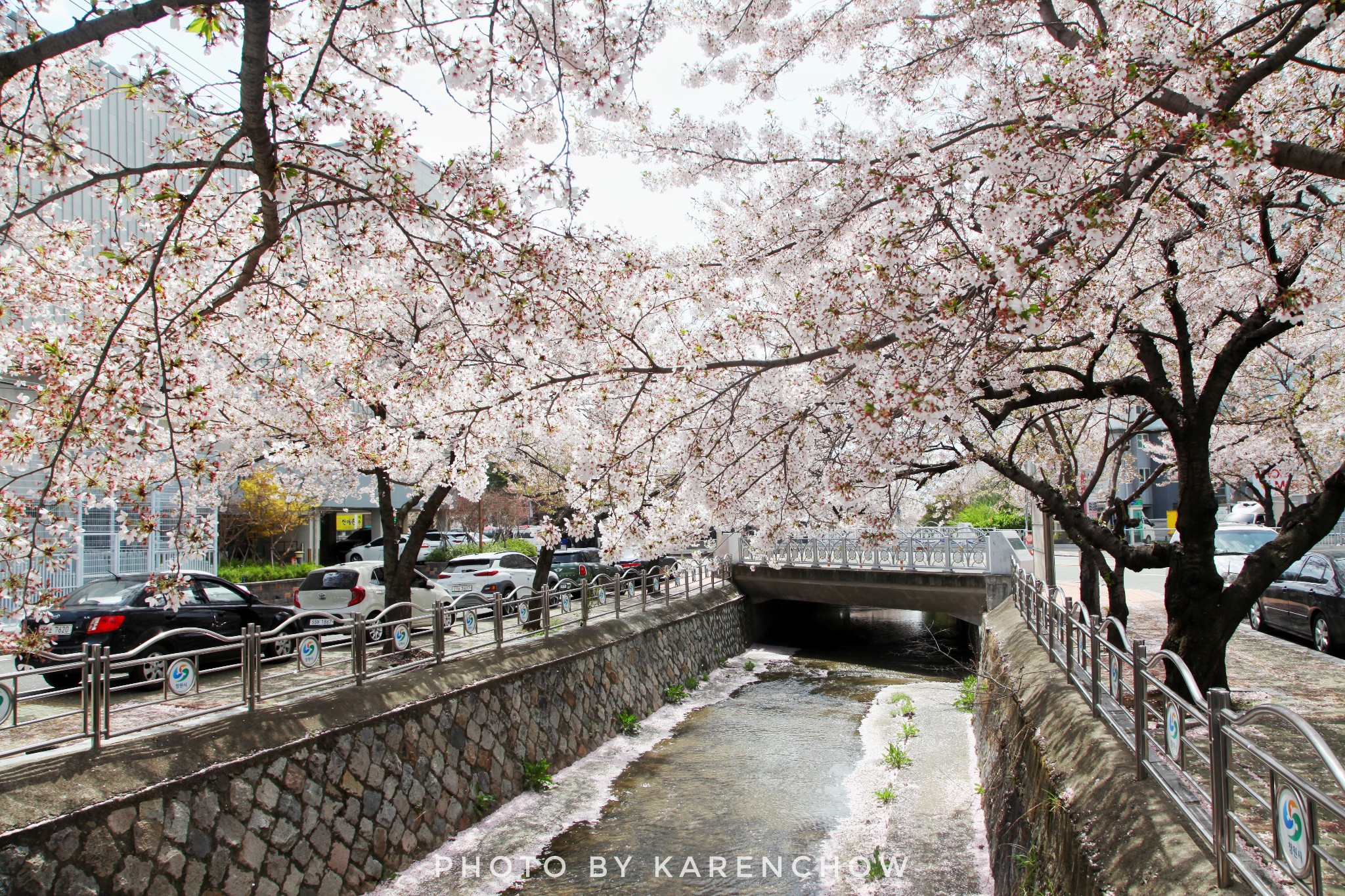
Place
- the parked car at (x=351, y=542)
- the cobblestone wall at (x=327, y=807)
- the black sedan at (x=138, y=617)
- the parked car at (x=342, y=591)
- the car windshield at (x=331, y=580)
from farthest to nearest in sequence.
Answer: the parked car at (x=351, y=542) < the car windshield at (x=331, y=580) < the parked car at (x=342, y=591) < the black sedan at (x=138, y=617) < the cobblestone wall at (x=327, y=807)

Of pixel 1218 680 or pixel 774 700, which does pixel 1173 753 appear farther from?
pixel 774 700

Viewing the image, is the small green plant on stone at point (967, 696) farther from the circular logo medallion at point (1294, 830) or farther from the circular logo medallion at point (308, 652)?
the circular logo medallion at point (1294, 830)

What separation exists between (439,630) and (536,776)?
222 cm

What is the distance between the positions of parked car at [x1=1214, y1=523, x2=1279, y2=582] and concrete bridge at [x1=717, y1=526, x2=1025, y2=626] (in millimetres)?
4003

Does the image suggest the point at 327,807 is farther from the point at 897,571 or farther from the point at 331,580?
the point at 897,571

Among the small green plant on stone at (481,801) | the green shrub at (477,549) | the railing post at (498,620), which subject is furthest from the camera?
the green shrub at (477,549)

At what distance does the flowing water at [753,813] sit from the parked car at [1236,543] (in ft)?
23.6

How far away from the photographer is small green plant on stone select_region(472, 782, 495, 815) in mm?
8789

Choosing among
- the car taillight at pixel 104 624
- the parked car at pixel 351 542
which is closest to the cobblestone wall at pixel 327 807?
the car taillight at pixel 104 624

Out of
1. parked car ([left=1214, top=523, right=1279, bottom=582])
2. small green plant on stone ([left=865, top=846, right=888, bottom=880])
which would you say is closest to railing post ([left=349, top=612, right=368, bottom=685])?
small green plant on stone ([left=865, top=846, right=888, bottom=880])

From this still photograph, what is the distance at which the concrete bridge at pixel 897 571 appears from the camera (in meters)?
19.0

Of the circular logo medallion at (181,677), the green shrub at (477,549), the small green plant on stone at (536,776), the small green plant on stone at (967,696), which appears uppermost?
the circular logo medallion at (181,677)

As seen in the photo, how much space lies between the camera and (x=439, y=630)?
30.6 feet

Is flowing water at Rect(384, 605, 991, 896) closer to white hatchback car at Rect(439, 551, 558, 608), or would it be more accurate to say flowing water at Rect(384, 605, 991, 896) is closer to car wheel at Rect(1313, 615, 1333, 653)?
car wheel at Rect(1313, 615, 1333, 653)
